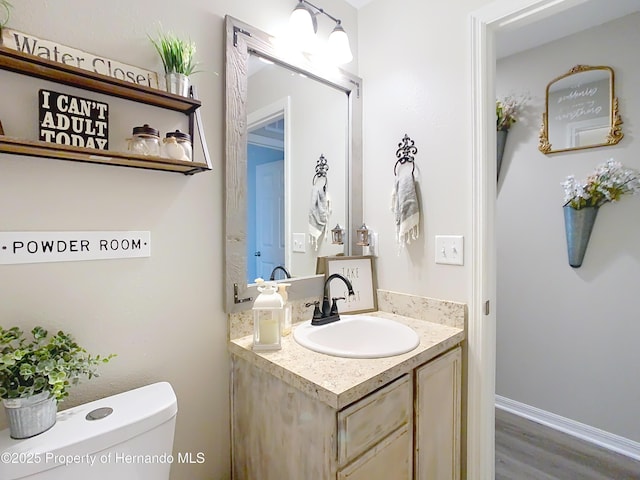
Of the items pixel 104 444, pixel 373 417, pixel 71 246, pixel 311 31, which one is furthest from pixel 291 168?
pixel 104 444

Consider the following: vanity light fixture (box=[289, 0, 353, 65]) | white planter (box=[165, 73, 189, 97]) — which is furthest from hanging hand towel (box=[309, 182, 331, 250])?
white planter (box=[165, 73, 189, 97])

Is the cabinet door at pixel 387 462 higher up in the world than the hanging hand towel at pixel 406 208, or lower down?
lower down

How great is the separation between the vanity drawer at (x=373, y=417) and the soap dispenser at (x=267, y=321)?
36 cm

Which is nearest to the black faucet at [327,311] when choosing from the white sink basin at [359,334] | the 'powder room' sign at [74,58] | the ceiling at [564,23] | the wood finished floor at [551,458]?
the white sink basin at [359,334]

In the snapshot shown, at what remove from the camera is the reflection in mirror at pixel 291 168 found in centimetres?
137

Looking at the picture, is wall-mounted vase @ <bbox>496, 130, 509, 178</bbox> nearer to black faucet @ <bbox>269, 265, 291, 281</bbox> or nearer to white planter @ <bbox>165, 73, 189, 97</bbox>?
black faucet @ <bbox>269, 265, 291, 281</bbox>

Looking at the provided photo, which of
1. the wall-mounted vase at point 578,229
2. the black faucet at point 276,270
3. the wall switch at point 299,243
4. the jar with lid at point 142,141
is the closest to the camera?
the jar with lid at point 142,141

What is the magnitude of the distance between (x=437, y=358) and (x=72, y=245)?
1.29 metres

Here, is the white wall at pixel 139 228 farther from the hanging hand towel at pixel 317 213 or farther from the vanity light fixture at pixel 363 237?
the vanity light fixture at pixel 363 237

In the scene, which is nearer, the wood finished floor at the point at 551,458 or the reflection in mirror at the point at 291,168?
the reflection in mirror at the point at 291,168

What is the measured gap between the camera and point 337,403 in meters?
0.86

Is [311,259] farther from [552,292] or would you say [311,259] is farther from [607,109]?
[607,109]

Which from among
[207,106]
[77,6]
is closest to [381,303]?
[207,106]

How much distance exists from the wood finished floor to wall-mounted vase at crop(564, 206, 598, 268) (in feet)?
3.49
